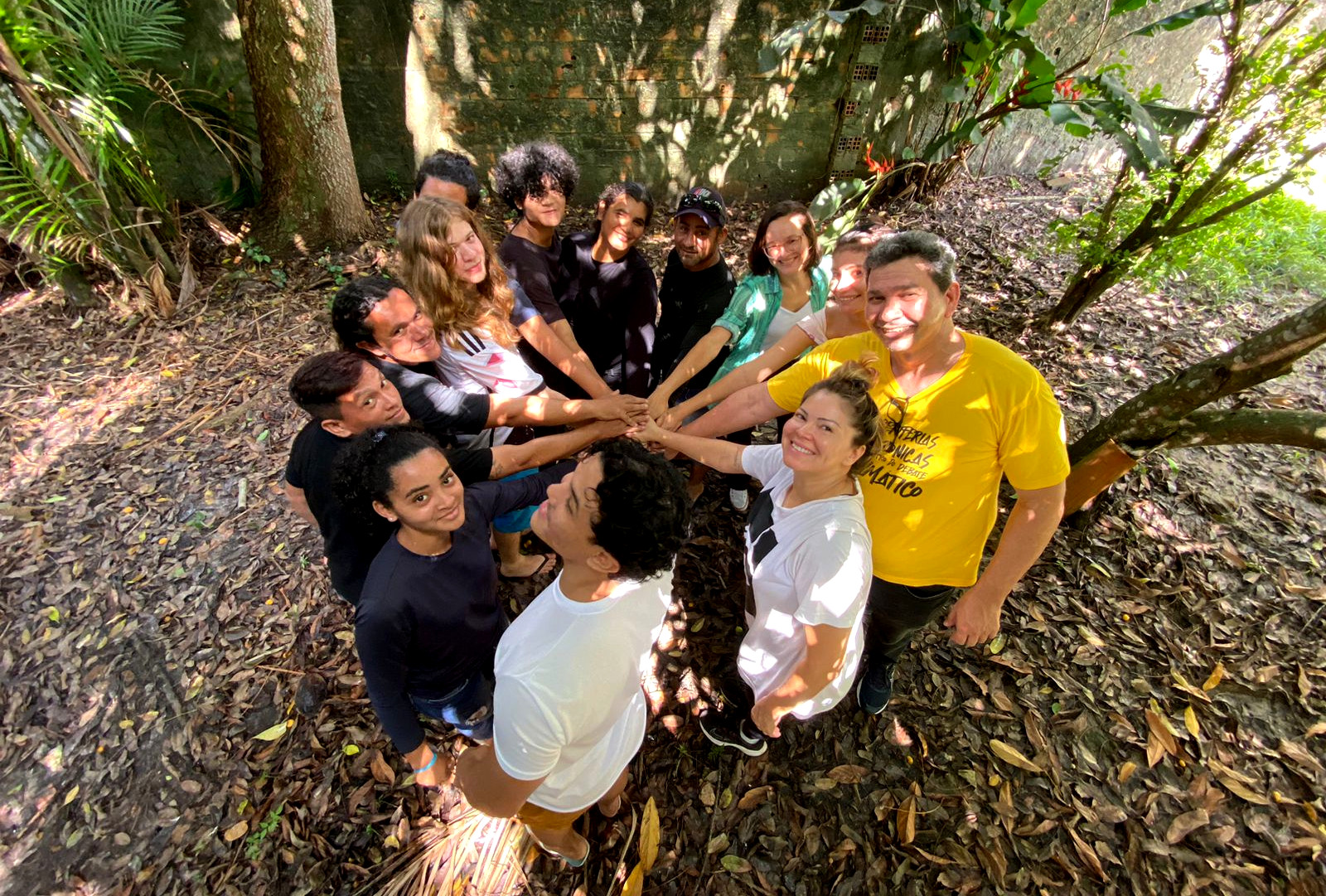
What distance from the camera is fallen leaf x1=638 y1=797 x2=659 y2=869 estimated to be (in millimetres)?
2545

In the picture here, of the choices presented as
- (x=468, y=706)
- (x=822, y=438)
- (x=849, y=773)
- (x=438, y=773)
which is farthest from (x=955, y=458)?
(x=438, y=773)

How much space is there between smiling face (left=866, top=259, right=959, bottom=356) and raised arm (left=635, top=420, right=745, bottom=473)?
2.72ft

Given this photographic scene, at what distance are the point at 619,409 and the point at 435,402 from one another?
96cm

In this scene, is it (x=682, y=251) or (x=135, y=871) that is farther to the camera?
(x=682, y=251)

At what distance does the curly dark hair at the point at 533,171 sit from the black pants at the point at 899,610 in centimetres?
268

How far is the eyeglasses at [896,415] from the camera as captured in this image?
7.22 feet

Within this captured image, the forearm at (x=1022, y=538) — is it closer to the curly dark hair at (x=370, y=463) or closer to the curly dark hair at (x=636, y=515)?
the curly dark hair at (x=636, y=515)

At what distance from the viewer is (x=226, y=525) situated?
382cm

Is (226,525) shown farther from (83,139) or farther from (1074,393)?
(1074,393)

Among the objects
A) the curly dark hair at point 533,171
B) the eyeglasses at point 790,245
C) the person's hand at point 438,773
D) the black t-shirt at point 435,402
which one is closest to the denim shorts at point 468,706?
the person's hand at point 438,773

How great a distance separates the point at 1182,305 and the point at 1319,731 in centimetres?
438

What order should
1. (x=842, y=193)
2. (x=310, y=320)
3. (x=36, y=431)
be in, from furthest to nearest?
1. (x=842, y=193)
2. (x=310, y=320)
3. (x=36, y=431)

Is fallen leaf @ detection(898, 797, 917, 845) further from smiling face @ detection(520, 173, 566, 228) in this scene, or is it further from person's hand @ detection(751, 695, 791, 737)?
smiling face @ detection(520, 173, 566, 228)

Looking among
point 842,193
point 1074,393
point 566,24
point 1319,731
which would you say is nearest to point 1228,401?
point 1074,393
